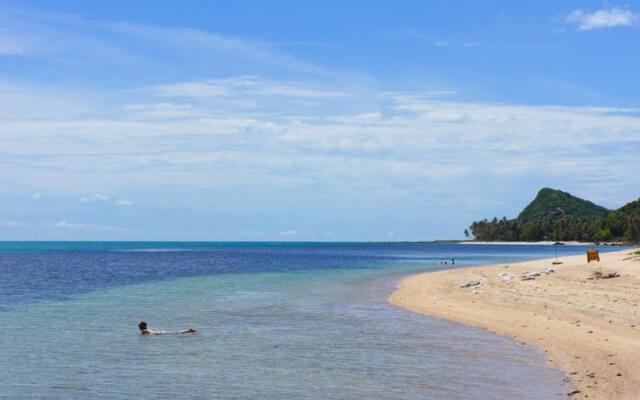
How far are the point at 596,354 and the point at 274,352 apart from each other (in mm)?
10480

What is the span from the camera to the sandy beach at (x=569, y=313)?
18750mm

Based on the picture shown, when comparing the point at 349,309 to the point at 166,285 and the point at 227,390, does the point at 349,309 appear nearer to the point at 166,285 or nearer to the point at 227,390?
the point at 227,390

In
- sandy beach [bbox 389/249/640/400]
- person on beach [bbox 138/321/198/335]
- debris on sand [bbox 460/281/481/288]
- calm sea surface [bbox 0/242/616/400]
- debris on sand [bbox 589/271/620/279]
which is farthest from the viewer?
debris on sand [bbox 460/281/481/288]

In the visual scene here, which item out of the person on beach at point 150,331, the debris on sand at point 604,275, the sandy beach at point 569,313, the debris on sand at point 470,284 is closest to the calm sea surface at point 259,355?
the person on beach at point 150,331

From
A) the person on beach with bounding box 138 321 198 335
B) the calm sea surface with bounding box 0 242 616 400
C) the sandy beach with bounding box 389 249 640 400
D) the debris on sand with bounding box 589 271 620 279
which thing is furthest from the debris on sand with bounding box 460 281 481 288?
the person on beach with bounding box 138 321 198 335

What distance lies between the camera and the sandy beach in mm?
18750

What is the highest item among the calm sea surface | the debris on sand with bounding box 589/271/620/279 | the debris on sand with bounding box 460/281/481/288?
the debris on sand with bounding box 589/271/620/279

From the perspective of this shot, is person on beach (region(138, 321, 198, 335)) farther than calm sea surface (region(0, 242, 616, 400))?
Yes

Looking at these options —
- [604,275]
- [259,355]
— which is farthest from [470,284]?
[259,355]

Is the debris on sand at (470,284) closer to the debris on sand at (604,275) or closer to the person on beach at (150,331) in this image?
the debris on sand at (604,275)

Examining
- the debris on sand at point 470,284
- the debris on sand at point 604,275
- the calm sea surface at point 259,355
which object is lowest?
the calm sea surface at point 259,355

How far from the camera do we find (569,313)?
1182 inches

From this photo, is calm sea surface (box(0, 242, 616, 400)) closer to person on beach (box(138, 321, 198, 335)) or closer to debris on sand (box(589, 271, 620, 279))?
person on beach (box(138, 321, 198, 335))

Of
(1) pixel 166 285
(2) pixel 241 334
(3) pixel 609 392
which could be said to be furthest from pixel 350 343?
(1) pixel 166 285
